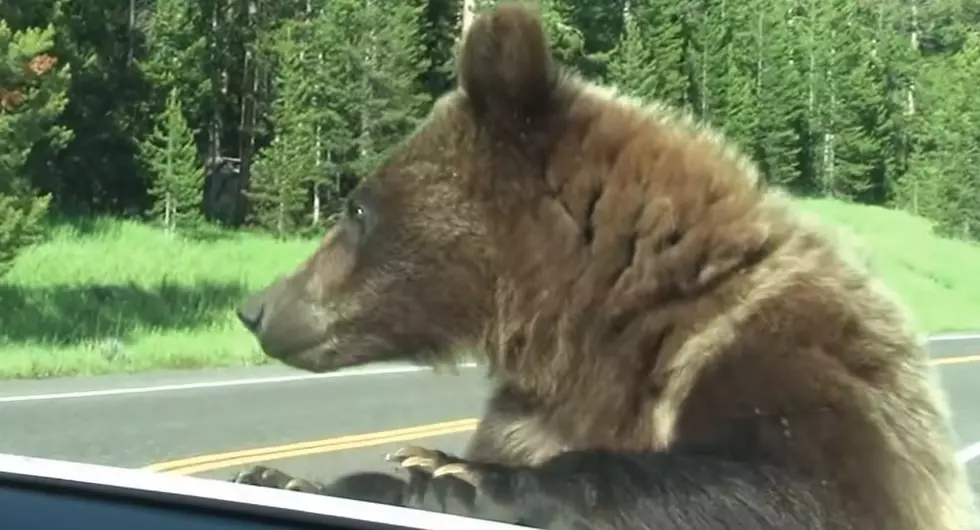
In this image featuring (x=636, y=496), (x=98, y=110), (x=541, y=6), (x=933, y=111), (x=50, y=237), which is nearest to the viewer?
(x=636, y=496)

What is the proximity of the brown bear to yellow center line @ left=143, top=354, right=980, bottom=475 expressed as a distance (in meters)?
0.97

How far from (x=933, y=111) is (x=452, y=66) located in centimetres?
Answer: 98

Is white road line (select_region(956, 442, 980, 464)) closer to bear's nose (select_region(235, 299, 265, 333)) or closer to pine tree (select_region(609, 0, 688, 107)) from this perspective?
pine tree (select_region(609, 0, 688, 107))

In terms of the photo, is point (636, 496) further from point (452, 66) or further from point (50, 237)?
point (50, 237)

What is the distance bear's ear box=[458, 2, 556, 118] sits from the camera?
2.88 m

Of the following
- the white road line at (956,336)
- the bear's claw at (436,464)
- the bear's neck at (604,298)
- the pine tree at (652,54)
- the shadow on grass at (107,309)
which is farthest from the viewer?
the white road line at (956,336)

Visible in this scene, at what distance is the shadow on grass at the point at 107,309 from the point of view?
13.0ft

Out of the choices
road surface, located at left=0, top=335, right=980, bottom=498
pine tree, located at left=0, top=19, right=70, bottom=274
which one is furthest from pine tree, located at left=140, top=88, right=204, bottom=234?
road surface, located at left=0, top=335, right=980, bottom=498

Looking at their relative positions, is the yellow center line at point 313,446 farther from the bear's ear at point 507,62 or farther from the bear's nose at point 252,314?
the bear's ear at point 507,62

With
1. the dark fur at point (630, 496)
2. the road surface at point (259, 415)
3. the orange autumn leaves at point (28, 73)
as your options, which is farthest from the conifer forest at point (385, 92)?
the dark fur at point (630, 496)

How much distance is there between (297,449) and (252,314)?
1481mm

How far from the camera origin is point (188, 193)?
3477 mm

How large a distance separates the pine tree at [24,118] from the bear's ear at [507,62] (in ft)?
3.70

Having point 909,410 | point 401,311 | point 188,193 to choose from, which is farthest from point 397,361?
point 909,410
